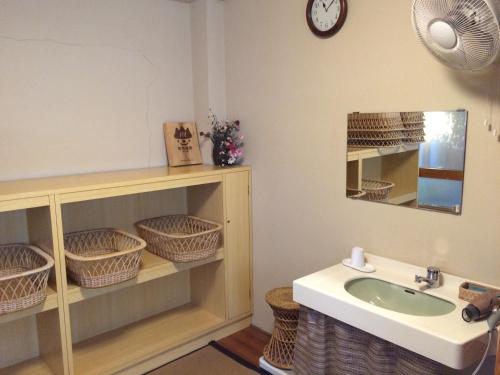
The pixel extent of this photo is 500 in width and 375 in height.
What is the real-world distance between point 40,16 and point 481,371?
Answer: 2598 mm

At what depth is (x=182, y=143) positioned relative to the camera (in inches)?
105

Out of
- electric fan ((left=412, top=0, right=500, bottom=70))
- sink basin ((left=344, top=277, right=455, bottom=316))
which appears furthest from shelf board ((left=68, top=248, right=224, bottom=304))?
electric fan ((left=412, top=0, right=500, bottom=70))

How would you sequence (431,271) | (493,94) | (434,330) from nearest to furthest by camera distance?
1. (434,330)
2. (493,94)
3. (431,271)

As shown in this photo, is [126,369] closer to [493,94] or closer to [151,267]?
[151,267]

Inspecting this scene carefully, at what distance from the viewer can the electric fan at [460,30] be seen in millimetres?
1276

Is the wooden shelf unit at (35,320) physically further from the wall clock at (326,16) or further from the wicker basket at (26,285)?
the wall clock at (326,16)

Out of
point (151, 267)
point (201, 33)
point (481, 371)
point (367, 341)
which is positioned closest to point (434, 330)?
point (367, 341)

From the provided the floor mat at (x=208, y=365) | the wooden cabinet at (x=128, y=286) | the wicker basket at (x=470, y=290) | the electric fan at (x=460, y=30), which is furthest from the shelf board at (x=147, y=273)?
the electric fan at (x=460, y=30)

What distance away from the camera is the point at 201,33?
2631mm

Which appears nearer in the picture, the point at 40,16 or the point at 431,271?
the point at 431,271

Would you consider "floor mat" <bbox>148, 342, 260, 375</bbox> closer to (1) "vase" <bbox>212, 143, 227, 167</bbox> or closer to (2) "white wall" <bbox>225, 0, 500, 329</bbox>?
(2) "white wall" <bbox>225, 0, 500, 329</bbox>

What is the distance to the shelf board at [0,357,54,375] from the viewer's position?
6.91ft

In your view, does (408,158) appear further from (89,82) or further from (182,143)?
(89,82)

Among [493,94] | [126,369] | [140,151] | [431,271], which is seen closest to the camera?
[493,94]
